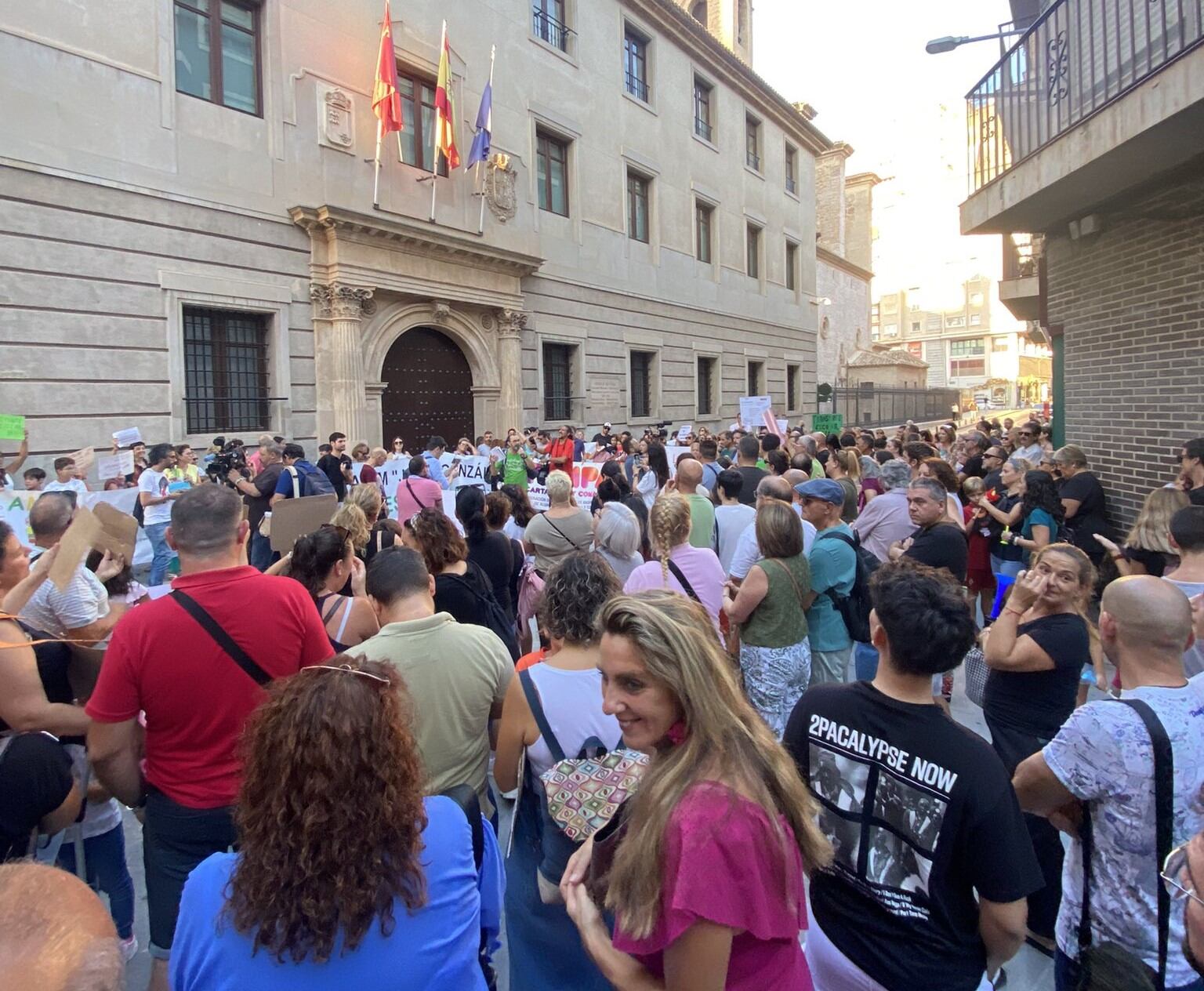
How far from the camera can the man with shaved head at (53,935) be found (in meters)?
0.94

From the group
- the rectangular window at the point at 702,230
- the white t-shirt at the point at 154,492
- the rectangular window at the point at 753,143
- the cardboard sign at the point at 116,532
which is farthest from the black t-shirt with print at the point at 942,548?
the rectangular window at the point at 753,143

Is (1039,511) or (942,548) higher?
(1039,511)

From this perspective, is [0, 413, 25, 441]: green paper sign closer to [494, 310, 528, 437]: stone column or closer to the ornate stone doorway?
the ornate stone doorway

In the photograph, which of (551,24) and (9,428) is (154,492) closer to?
(9,428)

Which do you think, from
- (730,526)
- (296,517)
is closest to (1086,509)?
(730,526)

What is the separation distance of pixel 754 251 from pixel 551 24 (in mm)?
11715

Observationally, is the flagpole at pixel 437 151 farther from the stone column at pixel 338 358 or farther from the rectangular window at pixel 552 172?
the rectangular window at pixel 552 172

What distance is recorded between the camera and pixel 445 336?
16094mm

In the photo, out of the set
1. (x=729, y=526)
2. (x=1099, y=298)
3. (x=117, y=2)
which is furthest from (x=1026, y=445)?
(x=117, y=2)

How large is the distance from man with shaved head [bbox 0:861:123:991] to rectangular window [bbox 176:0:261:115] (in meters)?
13.4

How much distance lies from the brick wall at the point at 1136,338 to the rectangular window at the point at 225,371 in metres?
12.1

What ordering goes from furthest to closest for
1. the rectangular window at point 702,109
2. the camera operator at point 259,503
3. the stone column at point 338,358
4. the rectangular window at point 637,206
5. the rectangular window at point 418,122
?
the rectangular window at point 702,109 < the rectangular window at point 637,206 < the rectangular window at point 418,122 < the stone column at point 338,358 < the camera operator at point 259,503

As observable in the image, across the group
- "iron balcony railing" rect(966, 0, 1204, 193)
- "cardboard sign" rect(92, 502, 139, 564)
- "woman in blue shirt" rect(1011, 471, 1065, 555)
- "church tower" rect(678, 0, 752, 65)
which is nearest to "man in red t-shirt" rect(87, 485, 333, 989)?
"cardboard sign" rect(92, 502, 139, 564)

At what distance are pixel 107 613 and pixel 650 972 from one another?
2815mm
